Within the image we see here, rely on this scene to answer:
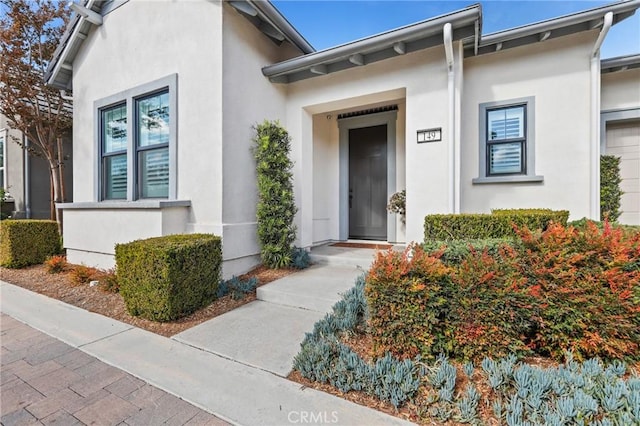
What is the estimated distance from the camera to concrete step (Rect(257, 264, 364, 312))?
12.2ft

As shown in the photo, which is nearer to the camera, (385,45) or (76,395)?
(76,395)

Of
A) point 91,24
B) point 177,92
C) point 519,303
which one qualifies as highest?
point 91,24

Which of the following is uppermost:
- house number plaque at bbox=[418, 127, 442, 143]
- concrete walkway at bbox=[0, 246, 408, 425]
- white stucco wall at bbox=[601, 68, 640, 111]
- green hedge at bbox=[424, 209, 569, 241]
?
white stucco wall at bbox=[601, 68, 640, 111]

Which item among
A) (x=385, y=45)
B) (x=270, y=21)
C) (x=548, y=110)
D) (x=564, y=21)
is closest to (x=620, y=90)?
(x=548, y=110)

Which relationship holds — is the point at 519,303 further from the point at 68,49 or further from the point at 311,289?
the point at 68,49

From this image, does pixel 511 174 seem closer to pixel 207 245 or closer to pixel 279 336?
pixel 279 336

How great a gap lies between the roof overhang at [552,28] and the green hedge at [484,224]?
2873 mm

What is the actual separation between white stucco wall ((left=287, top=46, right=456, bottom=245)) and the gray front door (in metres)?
0.72

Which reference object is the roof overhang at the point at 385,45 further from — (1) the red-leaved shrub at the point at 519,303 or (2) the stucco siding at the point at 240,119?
(1) the red-leaved shrub at the point at 519,303

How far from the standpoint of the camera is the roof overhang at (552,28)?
14.0 ft

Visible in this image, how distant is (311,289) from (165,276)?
5.92ft

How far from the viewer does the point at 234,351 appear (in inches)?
109

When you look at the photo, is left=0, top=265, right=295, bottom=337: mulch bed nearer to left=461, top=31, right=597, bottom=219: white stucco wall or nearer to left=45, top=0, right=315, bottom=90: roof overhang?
left=461, top=31, right=597, bottom=219: white stucco wall

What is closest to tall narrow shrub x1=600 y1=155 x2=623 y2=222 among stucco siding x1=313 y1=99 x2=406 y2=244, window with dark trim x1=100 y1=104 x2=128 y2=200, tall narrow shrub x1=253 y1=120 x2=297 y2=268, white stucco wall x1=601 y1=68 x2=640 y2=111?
white stucco wall x1=601 y1=68 x2=640 y2=111
